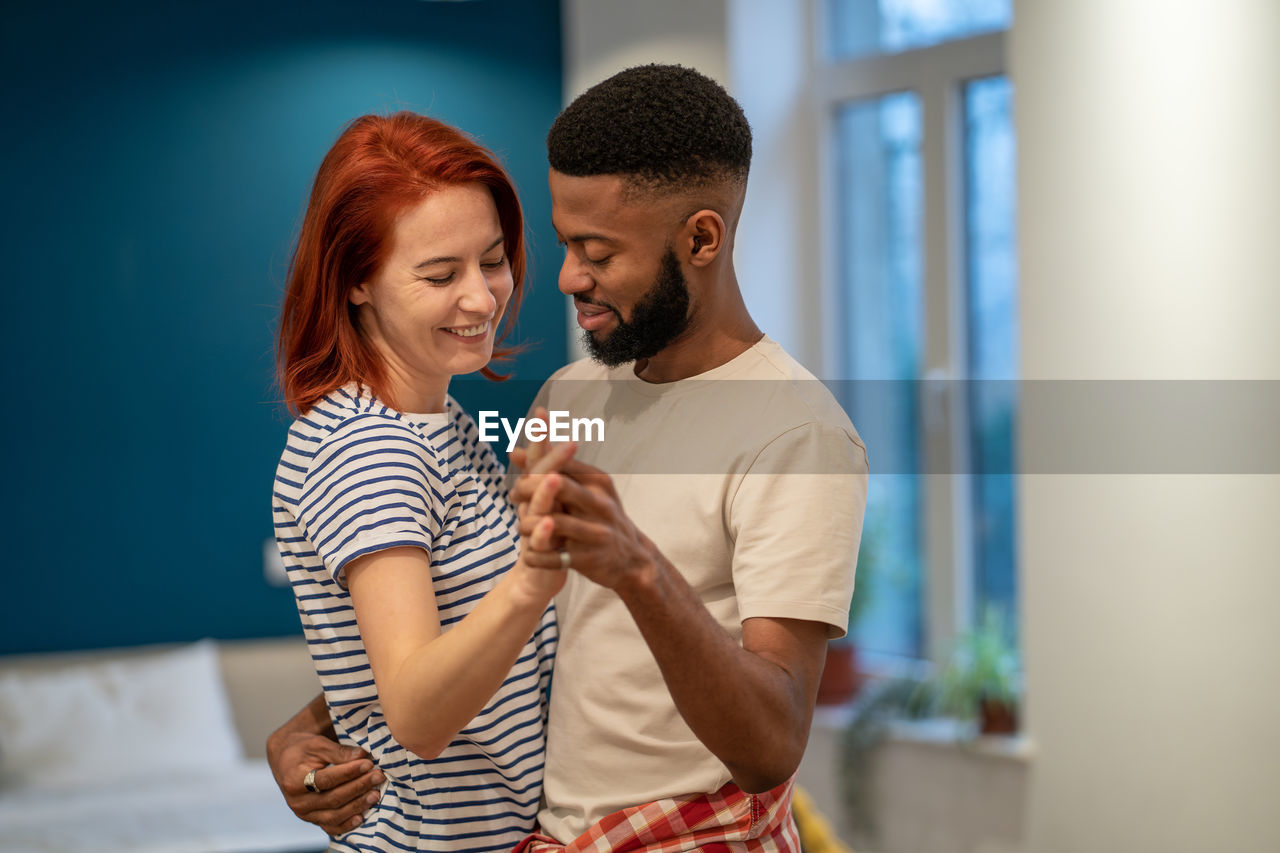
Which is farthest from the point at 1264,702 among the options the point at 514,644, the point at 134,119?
the point at 134,119

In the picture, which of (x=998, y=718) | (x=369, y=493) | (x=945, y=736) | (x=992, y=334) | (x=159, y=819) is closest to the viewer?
(x=369, y=493)

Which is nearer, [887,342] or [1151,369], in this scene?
[1151,369]

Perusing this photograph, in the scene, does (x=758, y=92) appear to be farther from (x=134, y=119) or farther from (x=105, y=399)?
(x=105, y=399)

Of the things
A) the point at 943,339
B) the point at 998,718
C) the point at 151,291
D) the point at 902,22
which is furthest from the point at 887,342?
the point at 151,291

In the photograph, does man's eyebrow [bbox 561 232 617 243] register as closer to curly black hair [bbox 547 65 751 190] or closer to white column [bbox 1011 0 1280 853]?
curly black hair [bbox 547 65 751 190]

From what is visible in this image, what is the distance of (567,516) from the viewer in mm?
879

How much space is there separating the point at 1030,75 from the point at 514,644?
282 cm

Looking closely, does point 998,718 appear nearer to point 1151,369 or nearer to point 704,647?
point 1151,369

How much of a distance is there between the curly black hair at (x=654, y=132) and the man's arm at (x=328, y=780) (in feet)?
2.18

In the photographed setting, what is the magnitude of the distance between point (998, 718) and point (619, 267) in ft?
9.03

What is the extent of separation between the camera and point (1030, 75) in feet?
10.8

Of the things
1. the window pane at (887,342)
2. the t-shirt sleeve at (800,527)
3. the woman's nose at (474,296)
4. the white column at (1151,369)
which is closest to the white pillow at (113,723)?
the window pane at (887,342)

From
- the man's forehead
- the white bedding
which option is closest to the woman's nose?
the man's forehead

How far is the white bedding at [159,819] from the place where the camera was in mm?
3129
